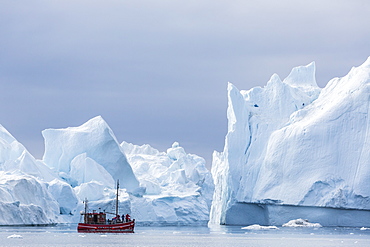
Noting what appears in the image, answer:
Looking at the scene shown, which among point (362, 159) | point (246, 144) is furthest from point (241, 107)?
point (362, 159)

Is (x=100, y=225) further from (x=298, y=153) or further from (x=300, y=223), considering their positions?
(x=298, y=153)

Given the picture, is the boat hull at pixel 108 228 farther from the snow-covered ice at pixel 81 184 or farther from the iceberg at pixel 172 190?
the iceberg at pixel 172 190

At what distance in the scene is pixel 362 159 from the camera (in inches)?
1545

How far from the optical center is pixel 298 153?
40938 mm

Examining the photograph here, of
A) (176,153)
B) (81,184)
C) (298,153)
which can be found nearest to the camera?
(298,153)

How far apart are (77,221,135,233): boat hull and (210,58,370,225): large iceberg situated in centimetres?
894

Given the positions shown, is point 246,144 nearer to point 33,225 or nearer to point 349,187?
point 349,187

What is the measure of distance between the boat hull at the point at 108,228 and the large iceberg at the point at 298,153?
29.3 ft

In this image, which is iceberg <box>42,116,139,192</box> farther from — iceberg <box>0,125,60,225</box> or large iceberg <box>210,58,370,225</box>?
large iceberg <box>210,58,370,225</box>

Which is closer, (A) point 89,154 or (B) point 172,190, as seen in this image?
(A) point 89,154

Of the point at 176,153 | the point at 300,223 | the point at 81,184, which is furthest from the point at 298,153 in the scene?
the point at 176,153

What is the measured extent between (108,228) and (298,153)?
1188cm

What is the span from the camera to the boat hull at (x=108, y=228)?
36.0 meters

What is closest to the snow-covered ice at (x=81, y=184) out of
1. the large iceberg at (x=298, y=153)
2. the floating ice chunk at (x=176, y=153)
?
the large iceberg at (x=298, y=153)
